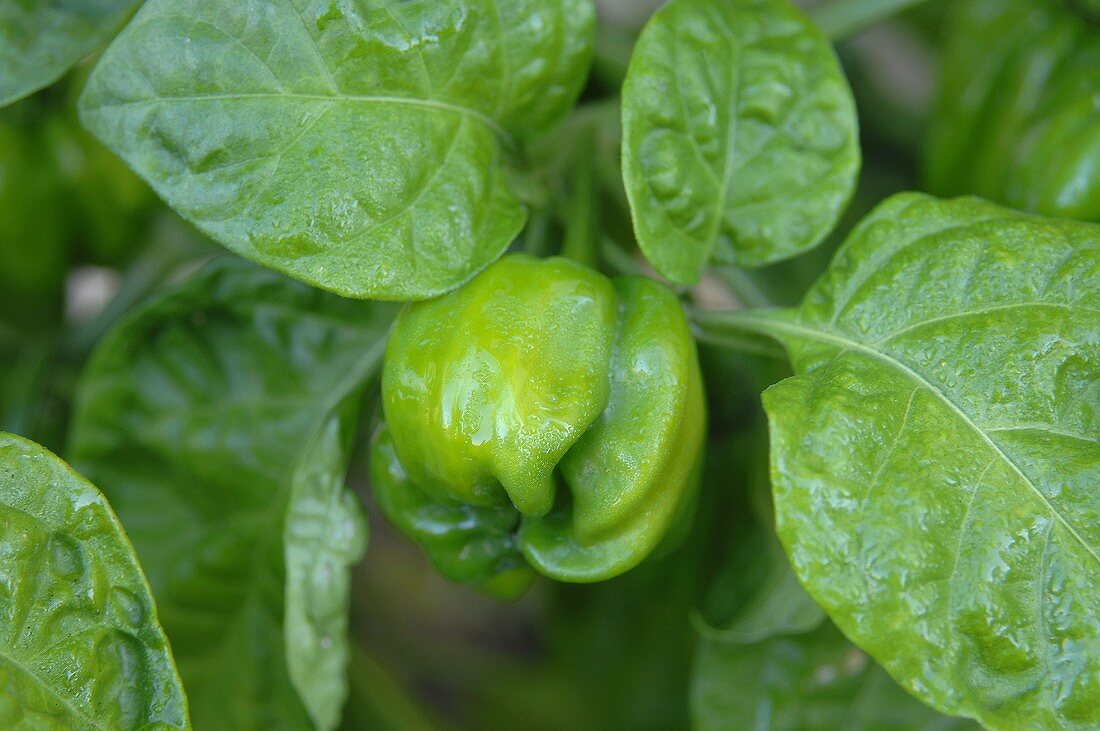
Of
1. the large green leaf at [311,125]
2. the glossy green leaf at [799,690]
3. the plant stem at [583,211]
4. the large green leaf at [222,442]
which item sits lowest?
the glossy green leaf at [799,690]

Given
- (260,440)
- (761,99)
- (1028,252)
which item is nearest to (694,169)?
(761,99)

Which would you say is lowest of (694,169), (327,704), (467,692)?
(467,692)

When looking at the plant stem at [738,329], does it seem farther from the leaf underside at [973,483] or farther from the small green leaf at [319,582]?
the small green leaf at [319,582]

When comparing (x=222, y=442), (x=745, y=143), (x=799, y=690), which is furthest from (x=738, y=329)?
(x=222, y=442)

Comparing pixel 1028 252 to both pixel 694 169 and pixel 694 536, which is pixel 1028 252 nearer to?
pixel 694 169

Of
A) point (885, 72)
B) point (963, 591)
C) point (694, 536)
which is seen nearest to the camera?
point (963, 591)

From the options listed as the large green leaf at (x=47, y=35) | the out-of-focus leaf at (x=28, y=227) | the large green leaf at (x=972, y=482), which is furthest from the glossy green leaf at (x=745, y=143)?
the out-of-focus leaf at (x=28, y=227)
